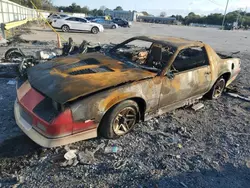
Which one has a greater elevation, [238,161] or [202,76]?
[202,76]

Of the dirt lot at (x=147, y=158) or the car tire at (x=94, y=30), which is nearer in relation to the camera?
the dirt lot at (x=147, y=158)

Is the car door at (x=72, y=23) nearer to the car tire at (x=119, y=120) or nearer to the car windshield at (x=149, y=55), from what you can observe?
the car windshield at (x=149, y=55)

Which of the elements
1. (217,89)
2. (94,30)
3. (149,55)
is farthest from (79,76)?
(94,30)

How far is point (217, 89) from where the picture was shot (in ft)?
17.3

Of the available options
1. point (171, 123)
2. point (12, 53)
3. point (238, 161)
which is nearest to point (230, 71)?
point (171, 123)

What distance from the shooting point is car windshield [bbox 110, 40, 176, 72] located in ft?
13.2

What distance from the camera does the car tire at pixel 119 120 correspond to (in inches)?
123

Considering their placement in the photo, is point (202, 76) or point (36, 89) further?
point (202, 76)

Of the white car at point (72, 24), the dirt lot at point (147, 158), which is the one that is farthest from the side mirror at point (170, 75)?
the white car at point (72, 24)

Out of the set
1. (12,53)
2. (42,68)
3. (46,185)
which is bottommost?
(46,185)

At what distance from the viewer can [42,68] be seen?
3693 mm

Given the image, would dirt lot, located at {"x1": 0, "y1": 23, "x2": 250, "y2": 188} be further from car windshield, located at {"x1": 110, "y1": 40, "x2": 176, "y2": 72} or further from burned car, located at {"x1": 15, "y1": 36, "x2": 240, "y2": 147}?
car windshield, located at {"x1": 110, "y1": 40, "x2": 176, "y2": 72}

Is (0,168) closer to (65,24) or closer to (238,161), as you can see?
(238,161)

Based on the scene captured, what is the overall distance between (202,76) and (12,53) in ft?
20.6
